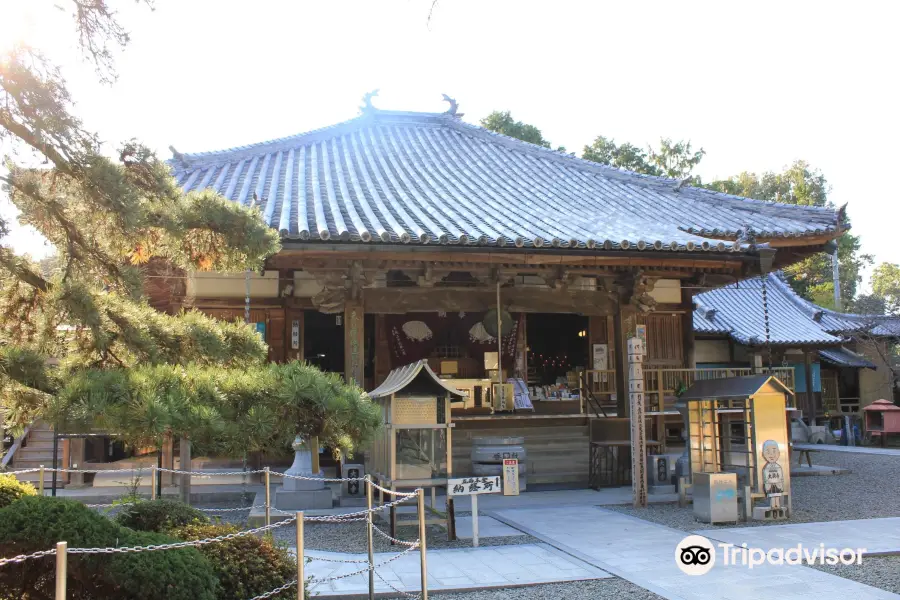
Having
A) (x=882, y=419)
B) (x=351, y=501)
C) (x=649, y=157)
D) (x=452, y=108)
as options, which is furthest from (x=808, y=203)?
(x=351, y=501)

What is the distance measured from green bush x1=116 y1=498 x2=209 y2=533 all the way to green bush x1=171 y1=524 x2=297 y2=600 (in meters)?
0.63

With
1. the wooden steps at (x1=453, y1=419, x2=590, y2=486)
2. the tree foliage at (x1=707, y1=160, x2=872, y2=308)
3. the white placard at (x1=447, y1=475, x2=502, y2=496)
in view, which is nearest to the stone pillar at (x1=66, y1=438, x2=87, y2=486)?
the wooden steps at (x1=453, y1=419, x2=590, y2=486)

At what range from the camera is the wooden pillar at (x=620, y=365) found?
12445mm

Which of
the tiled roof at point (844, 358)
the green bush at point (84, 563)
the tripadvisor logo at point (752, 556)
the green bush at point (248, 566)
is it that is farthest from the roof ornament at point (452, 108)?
the green bush at point (84, 563)

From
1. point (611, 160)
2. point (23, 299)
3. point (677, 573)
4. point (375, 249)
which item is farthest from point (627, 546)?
point (611, 160)

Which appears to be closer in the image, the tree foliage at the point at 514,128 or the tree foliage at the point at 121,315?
the tree foliage at the point at 121,315

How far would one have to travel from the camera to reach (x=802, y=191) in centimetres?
3497

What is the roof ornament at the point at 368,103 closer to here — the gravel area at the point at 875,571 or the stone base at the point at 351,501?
the stone base at the point at 351,501

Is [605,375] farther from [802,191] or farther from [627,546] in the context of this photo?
[802,191]

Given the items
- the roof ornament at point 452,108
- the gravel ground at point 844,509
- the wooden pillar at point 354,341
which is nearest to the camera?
the gravel ground at point 844,509

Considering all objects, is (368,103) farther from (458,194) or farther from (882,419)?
(882,419)

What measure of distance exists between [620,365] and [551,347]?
4276 millimetres

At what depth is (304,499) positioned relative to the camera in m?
9.52

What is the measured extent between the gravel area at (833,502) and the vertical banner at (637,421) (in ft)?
0.84
